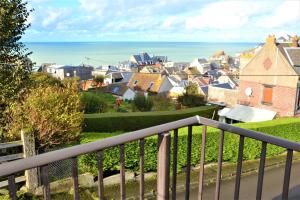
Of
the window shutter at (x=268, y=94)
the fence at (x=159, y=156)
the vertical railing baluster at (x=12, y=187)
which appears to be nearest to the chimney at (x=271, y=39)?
the window shutter at (x=268, y=94)

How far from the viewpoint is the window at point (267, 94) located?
1954 cm

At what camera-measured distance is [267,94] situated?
1978cm

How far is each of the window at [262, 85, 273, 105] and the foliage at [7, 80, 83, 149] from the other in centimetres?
1488

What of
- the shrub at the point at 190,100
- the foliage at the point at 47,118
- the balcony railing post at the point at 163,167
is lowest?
the shrub at the point at 190,100

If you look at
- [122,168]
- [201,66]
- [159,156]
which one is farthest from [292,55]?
[201,66]

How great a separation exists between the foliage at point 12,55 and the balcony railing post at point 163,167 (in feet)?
25.5

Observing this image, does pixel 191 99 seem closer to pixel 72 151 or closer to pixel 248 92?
pixel 248 92

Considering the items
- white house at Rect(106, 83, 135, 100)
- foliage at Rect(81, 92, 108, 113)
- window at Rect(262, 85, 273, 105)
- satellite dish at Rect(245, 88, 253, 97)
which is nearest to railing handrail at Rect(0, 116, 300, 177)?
foliage at Rect(81, 92, 108, 113)

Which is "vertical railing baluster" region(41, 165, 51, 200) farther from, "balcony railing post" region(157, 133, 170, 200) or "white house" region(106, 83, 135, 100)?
"white house" region(106, 83, 135, 100)

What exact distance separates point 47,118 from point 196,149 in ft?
15.6

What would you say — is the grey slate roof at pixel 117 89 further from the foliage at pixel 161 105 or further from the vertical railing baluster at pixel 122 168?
the vertical railing baluster at pixel 122 168

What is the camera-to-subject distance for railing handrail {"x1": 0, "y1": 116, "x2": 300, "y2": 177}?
1.23m

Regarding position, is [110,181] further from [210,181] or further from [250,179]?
[250,179]

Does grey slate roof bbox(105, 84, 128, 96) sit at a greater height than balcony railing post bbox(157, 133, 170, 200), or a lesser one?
lesser
